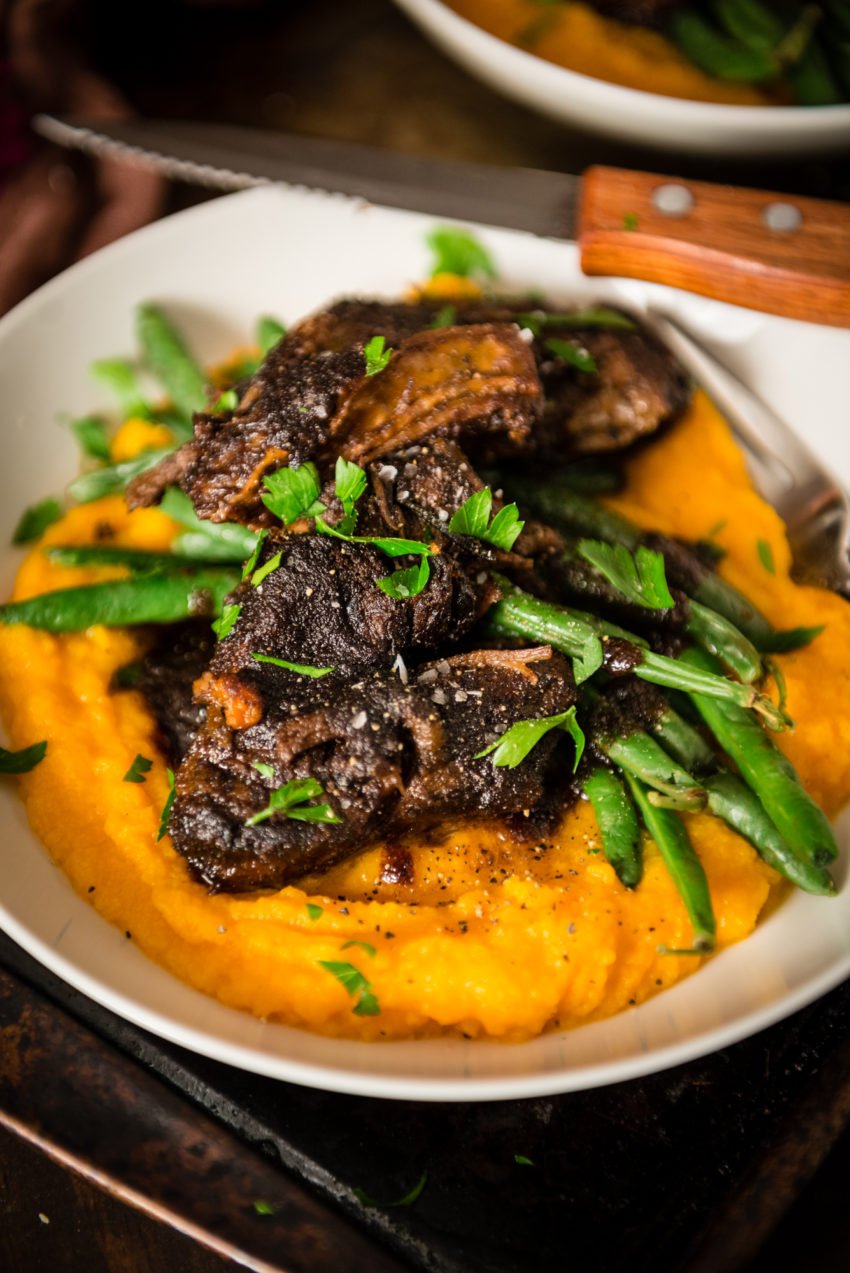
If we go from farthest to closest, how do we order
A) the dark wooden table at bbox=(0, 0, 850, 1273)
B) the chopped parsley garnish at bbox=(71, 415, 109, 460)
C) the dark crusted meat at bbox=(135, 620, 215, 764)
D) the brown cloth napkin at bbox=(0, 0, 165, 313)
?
the dark wooden table at bbox=(0, 0, 850, 1273)
the brown cloth napkin at bbox=(0, 0, 165, 313)
the chopped parsley garnish at bbox=(71, 415, 109, 460)
the dark crusted meat at bbox=(135, 620, 215, 764)

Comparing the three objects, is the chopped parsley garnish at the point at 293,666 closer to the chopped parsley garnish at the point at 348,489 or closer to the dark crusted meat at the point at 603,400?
the chopped parsley garnish at the point at 348,489

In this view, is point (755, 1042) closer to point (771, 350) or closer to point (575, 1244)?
point (575, 1244)

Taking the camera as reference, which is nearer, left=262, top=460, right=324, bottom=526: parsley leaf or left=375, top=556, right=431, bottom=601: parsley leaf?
left=375, top=556, right=431, bottom=601: parsley leaf

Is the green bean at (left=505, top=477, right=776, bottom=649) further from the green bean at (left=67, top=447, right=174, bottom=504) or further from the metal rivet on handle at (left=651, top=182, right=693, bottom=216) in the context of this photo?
the green bean at (left=67, top=447, right=174, bottom=504)

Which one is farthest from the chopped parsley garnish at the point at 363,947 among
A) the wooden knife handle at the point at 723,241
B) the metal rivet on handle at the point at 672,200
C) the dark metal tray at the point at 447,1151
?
the metal rivet on handle at the point at 672,200

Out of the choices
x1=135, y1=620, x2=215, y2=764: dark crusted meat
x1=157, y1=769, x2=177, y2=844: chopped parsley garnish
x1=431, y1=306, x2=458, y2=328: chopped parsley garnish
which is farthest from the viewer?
x1=431, y1=306, x2=458, y2=328: chopped parsley garnish

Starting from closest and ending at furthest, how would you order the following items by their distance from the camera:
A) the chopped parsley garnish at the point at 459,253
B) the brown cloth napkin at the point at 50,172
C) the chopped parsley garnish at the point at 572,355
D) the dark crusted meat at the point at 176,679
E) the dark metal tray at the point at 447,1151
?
the dark metal tray at the point at 447,1151 → the dark crusted meat at the point at 176,679 → the chopped parsley garnish at the point at 572,355 → the chopped parsley garnish at the point at 459,253 → the brown cloth napkin at the point at 50,172

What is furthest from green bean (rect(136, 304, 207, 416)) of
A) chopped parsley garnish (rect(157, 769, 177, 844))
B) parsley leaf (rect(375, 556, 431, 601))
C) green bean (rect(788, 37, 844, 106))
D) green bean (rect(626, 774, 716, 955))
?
green bean (rect(788, 37, 844, 106))
